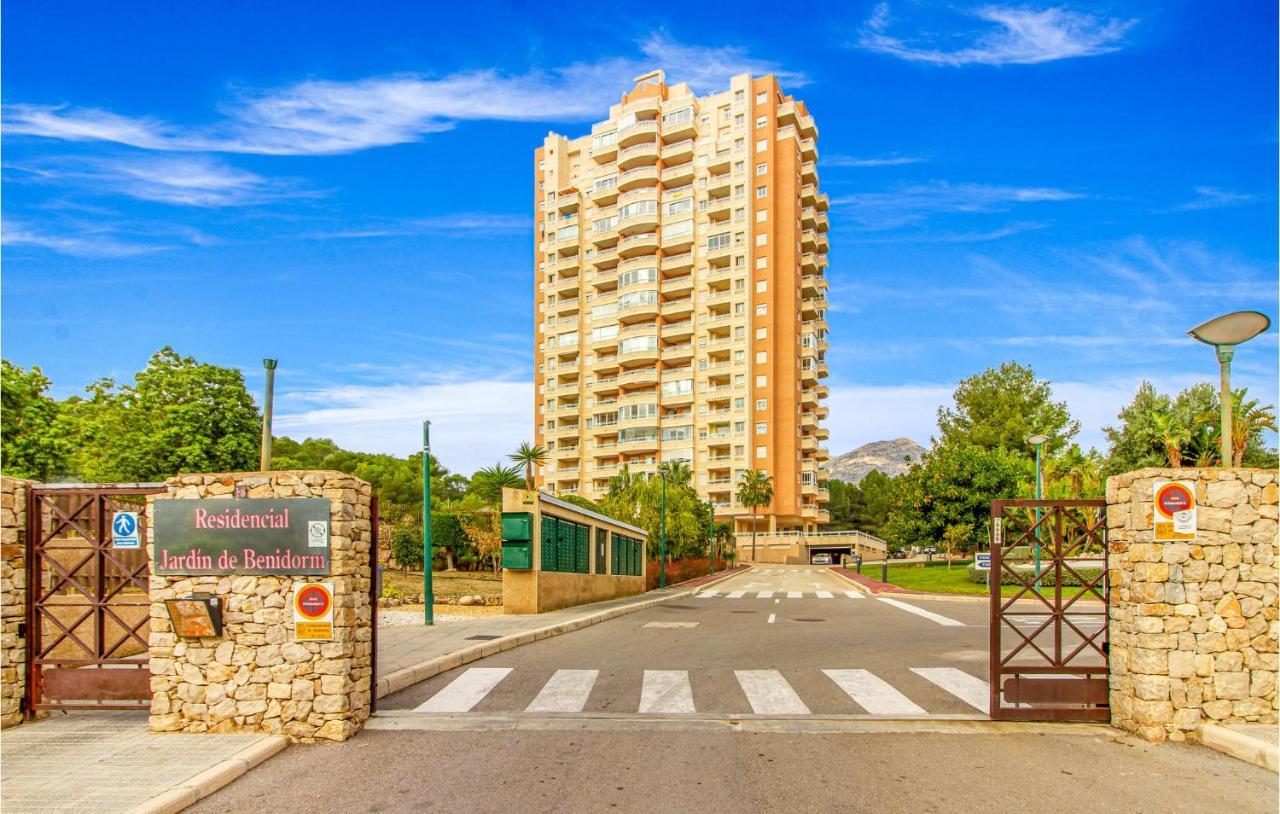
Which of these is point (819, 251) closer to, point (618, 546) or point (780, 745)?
point (618, 546)

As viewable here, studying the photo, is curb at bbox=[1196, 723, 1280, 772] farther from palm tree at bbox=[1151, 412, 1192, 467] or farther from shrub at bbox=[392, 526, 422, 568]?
shrub at bbox=[392, 526, 422, 568]

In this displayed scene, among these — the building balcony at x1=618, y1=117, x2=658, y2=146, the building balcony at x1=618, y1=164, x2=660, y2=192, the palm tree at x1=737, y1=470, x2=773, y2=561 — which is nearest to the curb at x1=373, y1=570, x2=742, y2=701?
the palm tree at x1=737, y1=470, x2=773, y2=561

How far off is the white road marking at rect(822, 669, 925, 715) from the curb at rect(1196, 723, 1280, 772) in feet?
8.42

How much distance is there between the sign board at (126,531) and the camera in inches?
348

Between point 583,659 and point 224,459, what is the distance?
31.3 meters

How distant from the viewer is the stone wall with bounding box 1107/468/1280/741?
8398mm

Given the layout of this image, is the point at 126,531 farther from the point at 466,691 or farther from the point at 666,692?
the point at 666,692

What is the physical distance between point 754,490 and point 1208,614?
8137 cm

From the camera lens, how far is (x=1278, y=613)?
8.46 m

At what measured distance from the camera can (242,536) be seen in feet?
27.9

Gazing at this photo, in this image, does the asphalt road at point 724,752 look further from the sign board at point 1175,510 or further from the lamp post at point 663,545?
the lamp post at point 663,545

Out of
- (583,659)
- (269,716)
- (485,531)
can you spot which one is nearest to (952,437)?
(485,531)

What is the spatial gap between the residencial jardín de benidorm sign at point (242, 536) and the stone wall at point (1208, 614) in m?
7.76

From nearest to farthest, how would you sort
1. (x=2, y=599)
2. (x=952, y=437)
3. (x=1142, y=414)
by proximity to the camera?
(x=2, y=599) < (x=1142, y=414) < (x=952, y=437)
